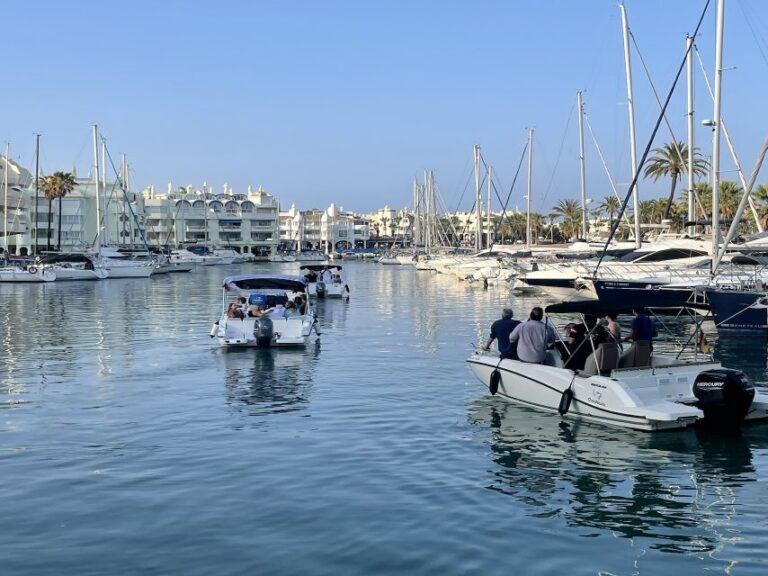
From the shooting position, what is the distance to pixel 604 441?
47.6ft

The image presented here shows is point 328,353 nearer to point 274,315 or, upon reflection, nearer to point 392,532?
point 274,315

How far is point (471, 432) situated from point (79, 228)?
135 metres

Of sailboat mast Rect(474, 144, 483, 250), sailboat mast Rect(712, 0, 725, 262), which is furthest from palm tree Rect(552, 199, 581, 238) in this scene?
sailboat mast Rect(712, 0, 725, 262)

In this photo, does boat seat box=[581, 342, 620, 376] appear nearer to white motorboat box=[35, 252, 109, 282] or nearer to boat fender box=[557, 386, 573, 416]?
boat fender box=[557, 386, 573, 416]

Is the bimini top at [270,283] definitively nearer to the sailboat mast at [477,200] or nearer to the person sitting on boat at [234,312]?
the person sitting on boat at [234,312]

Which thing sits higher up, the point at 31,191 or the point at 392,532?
the point at 31,191

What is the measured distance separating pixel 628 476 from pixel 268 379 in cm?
1086

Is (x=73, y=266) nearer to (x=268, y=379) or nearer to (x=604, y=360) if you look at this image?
(x=268, y=379)

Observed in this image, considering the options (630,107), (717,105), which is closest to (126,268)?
(630,107)

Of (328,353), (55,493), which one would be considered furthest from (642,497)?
(328,353)

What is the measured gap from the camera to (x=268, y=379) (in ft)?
70.4

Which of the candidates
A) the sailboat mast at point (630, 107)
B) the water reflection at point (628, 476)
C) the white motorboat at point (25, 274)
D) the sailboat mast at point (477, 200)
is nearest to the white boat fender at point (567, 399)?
the water reflection at point (628, 476)

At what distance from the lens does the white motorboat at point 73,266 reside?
78156mm

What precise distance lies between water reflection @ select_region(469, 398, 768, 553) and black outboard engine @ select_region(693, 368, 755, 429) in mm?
360
